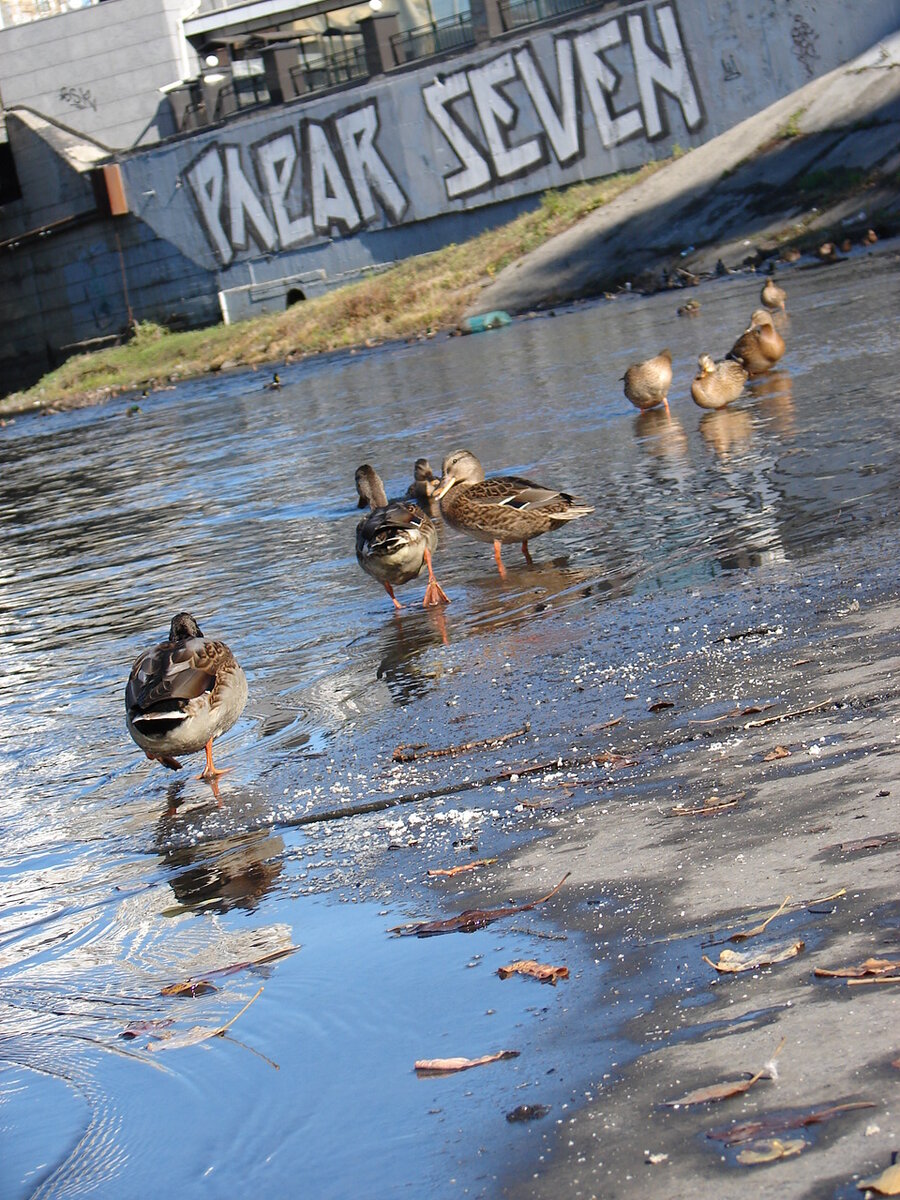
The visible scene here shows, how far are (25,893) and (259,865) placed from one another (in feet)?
2.96

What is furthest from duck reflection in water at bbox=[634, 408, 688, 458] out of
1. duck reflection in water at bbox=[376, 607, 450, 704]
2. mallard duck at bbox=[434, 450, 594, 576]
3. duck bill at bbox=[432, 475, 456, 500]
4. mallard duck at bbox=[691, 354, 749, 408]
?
duck reflection in water at bbox=[376, 607, 450, 704]

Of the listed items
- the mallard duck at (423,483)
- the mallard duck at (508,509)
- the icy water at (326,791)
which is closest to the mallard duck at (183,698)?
the icy water at (326,791)

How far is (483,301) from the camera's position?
3438cm

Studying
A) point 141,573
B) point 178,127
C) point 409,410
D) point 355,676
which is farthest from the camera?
point 178,127

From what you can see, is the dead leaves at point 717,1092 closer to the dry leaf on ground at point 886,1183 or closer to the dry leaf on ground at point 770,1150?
the dry leaf on ground at point 770,1150

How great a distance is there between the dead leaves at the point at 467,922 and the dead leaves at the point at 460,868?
12.1 inches

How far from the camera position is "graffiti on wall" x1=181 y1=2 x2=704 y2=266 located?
38.9 m

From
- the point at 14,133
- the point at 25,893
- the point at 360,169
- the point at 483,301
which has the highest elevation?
the point at 14,133

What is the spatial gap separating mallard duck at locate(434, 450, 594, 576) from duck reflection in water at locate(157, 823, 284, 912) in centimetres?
387

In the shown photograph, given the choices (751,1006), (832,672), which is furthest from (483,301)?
(751,1006)

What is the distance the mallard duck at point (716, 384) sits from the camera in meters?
12.9

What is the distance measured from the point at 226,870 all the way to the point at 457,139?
130 ft

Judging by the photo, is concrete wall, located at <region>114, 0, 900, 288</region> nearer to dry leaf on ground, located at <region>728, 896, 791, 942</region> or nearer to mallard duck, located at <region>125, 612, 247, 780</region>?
mallard duck, located at <region>125, 612, 247, 780</region>

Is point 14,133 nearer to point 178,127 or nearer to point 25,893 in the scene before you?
point 178,127
